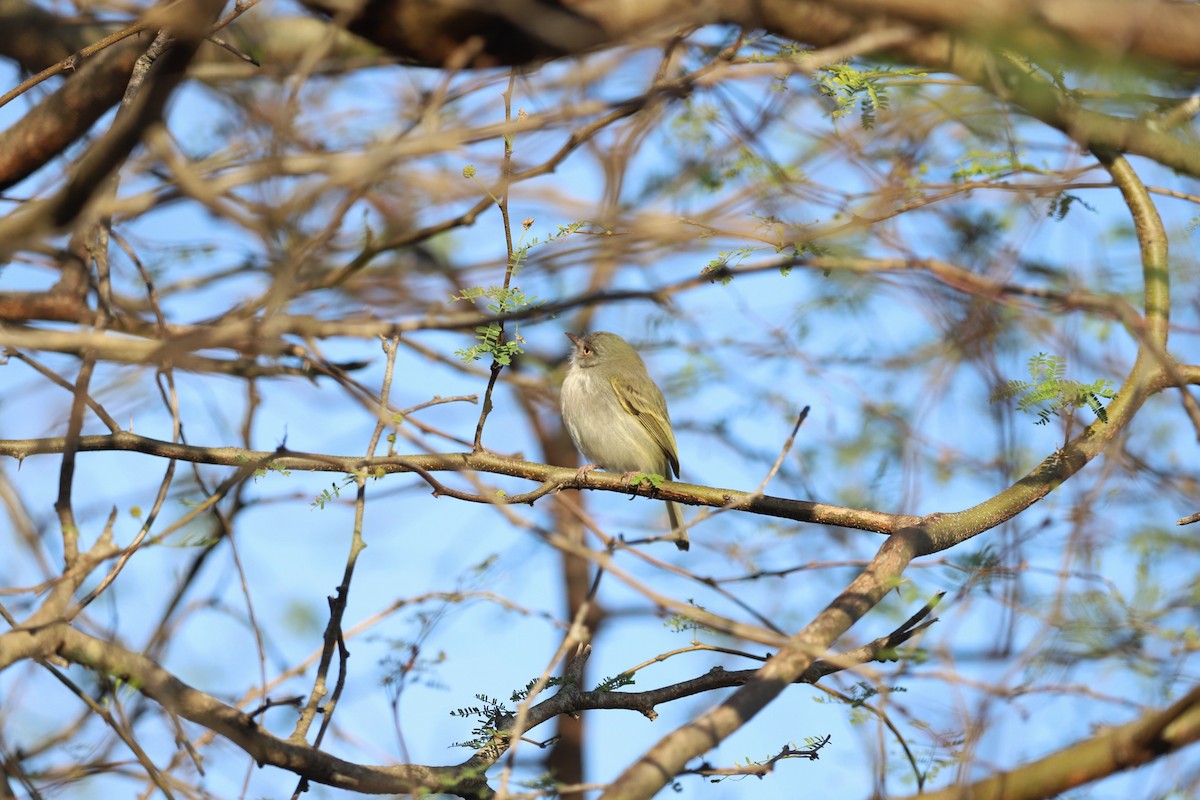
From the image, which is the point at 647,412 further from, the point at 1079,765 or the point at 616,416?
the point at 1079,765

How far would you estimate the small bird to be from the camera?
793 cm

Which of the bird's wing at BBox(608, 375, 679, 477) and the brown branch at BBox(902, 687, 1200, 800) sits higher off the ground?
the bird's wing at BBox(608, 375, 679, 477)

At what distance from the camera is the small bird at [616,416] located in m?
7.93

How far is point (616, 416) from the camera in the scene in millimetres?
8008

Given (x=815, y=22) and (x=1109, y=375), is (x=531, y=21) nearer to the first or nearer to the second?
(x=815, y=22)

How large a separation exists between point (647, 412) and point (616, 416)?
27 centimetres

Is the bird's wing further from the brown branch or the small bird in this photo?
the brown branch

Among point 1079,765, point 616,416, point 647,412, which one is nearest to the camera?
point 1079,765

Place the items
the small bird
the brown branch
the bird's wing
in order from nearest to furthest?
1. the brown branch
2. the small bird
3. the bird's wing

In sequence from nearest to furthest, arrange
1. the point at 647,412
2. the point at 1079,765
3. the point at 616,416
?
the point at 1079,765 → the point at 616,416 → the point at 647,412

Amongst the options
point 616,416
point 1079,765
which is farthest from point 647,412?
point 1079,765

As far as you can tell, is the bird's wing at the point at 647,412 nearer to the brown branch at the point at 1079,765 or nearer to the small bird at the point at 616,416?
the small bird at the point at 616,416

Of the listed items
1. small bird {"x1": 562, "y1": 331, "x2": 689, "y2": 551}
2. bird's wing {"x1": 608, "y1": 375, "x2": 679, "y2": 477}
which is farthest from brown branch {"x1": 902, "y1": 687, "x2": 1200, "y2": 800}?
bird's wing {"x1": 608, "y1": 375, "x2": 679, "y2": 477}

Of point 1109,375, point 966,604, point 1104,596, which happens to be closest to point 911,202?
point 1109,375
